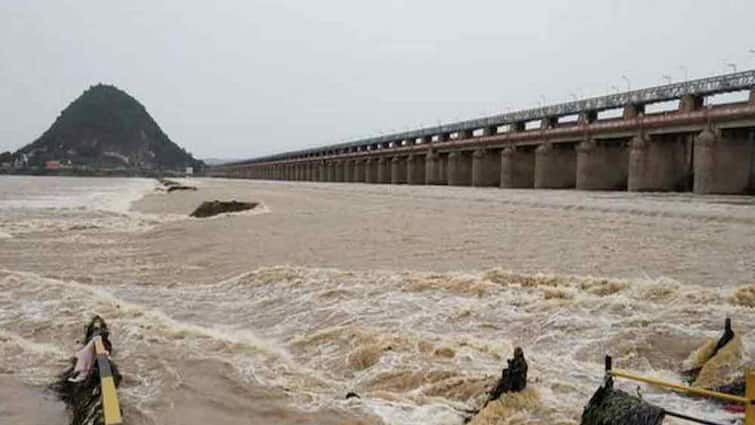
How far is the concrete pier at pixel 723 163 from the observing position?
34094mm

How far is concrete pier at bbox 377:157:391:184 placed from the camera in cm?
8712

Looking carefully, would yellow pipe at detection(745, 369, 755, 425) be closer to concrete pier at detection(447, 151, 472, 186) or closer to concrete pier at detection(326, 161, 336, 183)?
concrete pier at detection(447, 151, 472, 186)

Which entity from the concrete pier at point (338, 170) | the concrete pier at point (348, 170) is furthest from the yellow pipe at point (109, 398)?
the concrete pier at point (338, 170)

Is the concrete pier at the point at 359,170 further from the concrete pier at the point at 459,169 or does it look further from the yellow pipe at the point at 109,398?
the yellow pipe at the point at 109,398

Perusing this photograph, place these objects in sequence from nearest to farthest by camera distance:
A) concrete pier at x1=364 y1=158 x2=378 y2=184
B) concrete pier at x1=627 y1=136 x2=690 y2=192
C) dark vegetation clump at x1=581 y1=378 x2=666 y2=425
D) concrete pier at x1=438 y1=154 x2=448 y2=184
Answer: dark vegetation clump at x1=581 y1=378 x2=666 y2=425 < concrete pier at x1=627 y1=136 x2=690 y2=192 < concrete pier at x1=438 y1=154 x2=448 y2=184 < concrete pier at x1=364 y1=158 x2=378 y2=184

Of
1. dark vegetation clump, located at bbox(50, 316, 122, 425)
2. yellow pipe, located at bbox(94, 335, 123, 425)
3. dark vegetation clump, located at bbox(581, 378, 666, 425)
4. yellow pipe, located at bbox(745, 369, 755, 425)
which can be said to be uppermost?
yellow pipe, located at bbox(745, 369, 755, 425)

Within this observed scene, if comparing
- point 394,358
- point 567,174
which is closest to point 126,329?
point 394,358

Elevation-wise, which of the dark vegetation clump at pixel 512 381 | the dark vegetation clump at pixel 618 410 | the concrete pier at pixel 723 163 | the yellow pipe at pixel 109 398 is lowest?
the yellow pipe at pixel 109 398

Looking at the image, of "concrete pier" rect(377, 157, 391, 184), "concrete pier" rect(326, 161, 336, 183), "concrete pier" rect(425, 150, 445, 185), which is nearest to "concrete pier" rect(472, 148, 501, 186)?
"concrete pier" rect(425, 150, 445, 185)

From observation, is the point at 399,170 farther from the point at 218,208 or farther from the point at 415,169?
the point at 218,208

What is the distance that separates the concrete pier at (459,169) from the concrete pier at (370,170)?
2496 cm

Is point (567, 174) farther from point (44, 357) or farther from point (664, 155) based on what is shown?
point (44, 357)

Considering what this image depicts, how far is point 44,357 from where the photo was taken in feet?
24.7

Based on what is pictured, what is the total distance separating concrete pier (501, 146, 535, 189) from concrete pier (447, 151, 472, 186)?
30.0ft
